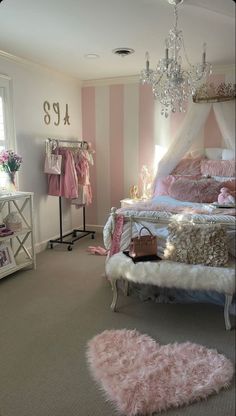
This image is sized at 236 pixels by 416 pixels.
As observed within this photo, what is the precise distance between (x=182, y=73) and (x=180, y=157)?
1.06 metres

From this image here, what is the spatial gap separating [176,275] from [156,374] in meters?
0.39

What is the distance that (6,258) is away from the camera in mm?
2730

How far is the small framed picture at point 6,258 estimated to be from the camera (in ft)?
8.82

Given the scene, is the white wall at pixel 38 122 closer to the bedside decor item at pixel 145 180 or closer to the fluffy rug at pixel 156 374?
the bedside decor item at pixel 145 180

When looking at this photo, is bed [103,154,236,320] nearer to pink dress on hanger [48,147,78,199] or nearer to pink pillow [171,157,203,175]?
pink pillow [171,157,203,175]

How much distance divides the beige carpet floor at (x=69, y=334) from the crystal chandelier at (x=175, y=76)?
1.25m

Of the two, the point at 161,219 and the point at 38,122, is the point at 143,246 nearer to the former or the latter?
the point at 161,219

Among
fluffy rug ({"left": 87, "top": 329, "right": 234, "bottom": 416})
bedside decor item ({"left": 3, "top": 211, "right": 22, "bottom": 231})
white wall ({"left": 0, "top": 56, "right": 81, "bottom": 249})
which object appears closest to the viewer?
fluffy rug ({"left": 87, "top": 329, "right": 234, "bottom": 416})

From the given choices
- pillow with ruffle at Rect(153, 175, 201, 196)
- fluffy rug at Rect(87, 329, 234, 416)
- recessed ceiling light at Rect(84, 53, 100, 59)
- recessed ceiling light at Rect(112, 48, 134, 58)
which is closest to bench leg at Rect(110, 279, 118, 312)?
fluffy rug at Rect(87, 329, 234, 416)

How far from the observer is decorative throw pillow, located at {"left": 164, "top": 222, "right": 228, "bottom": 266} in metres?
1.22

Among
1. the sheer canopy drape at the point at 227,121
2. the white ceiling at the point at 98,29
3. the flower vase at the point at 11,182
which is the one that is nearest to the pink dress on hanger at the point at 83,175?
the flower vase at the point at 11,182

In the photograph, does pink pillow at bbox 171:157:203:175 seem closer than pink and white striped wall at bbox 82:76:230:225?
Yes

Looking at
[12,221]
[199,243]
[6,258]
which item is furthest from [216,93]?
[6,258]

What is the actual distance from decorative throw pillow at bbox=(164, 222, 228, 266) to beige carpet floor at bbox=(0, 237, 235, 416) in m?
0.20
